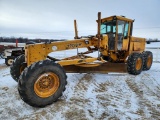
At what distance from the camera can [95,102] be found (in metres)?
5.02

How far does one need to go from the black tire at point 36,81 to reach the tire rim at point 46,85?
2.2 inches

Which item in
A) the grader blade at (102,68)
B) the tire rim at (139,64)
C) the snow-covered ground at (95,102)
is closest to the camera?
the snow-covered ground at (95,102)

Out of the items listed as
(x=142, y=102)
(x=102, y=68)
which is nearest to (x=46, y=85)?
(x=142, y=102)

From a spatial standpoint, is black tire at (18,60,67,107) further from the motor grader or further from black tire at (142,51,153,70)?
black tire at (142,51,153,70)

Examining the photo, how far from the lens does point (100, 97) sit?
5.42 m

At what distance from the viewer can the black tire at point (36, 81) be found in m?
4.40

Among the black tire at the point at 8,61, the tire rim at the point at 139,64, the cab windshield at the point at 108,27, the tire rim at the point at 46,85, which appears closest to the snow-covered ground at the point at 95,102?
the tire rim at the point at 46,85

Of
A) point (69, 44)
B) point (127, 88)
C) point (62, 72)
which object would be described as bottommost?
point (127, 88)

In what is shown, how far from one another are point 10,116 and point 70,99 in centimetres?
171

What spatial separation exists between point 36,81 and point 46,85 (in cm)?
36

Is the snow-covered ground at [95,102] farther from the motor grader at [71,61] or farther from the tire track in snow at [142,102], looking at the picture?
the motor grader at [71,61]

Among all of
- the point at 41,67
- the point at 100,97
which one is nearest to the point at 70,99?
the point at 100,97

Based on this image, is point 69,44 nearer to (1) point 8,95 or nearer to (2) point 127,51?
(1) point 8,95

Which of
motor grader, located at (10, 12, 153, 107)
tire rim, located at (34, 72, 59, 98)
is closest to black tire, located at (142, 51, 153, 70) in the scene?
motor grader, located at (10, 12, 153, 107)
